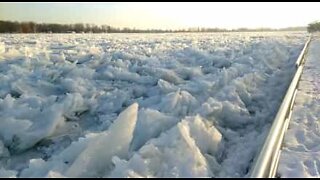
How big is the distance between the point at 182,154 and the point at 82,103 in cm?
292

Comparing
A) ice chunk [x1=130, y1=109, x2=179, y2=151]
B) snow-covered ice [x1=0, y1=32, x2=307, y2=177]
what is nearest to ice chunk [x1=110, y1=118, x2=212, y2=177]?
snow-covered ice [x1=0, y1=32, x2=307, y2=177]

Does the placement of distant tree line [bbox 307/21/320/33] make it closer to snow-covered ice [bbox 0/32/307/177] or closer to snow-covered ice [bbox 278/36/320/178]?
snow-covered ice [bbox 0/32/307/177]

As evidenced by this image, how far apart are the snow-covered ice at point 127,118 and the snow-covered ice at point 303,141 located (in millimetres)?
383

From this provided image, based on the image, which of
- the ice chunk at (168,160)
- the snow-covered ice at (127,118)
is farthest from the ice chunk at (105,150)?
the ice chunk at (168,160)

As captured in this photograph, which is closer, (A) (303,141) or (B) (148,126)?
(B) (148,126)

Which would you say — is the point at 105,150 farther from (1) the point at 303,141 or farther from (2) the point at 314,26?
(2) the point at 314,26

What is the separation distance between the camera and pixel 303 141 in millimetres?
6484

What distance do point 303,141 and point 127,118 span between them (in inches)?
109

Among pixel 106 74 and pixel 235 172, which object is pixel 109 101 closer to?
pixel 106 74

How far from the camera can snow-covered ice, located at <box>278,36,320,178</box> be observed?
5.31 meters

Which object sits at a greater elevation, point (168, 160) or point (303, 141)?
point (168, 160)

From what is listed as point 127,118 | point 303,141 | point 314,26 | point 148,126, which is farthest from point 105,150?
point 314,26

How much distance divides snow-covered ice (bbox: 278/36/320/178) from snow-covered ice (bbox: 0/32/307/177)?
0.38 meters

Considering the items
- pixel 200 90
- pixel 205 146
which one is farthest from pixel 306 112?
pixel 205 146
